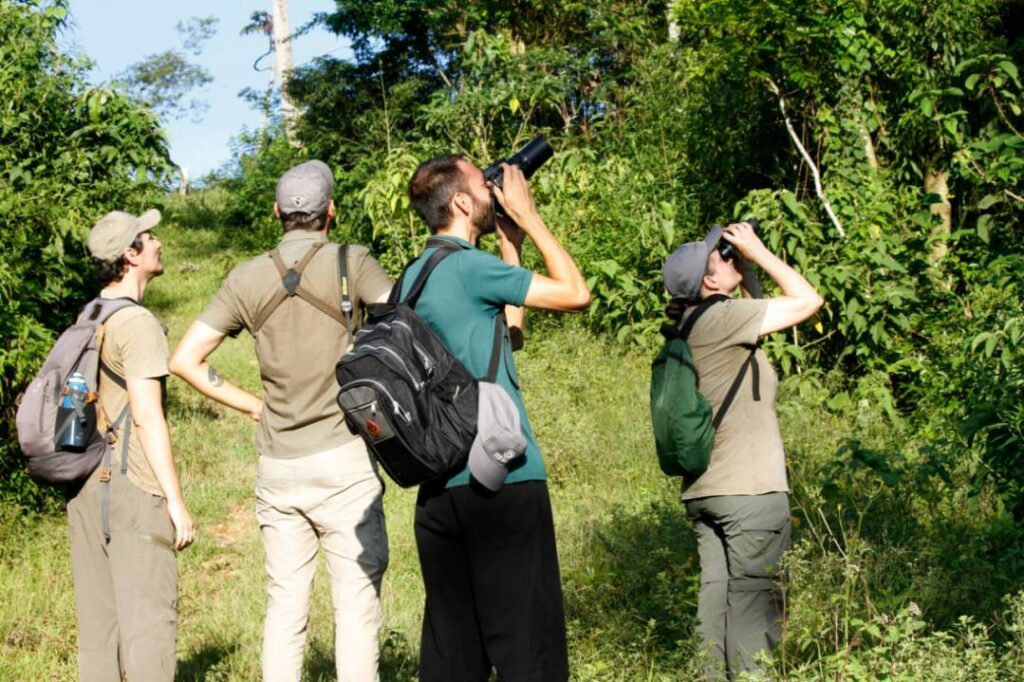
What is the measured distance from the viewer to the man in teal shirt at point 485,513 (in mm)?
3242

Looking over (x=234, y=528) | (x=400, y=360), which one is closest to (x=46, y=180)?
(x=234, y=528)

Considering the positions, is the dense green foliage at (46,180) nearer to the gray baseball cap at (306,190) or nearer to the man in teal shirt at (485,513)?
the gray baseball cap at (306,190)

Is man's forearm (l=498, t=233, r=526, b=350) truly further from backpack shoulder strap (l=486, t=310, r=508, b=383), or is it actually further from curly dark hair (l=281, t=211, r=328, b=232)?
curly dark hair (l=281, t=211, r=328, b=232)

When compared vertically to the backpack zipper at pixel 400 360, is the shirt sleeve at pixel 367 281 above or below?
above

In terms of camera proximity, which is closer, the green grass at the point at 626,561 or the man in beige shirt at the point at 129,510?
the man in beige shirt at the point at 129,510

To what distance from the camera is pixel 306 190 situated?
401 cm

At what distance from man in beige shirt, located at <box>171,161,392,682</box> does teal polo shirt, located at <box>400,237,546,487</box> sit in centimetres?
67

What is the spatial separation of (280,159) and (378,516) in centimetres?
1692

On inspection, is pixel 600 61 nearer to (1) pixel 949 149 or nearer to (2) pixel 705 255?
(1) pixel 949 149

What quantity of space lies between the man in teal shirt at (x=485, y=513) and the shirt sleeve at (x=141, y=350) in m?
1.04

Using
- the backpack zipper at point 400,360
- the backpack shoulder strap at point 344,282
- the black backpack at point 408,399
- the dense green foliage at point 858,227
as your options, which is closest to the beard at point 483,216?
the black backpack at point 408,399

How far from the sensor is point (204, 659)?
556cm

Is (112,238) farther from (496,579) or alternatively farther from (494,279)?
(496,579)

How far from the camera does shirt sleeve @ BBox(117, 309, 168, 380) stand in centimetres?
391
